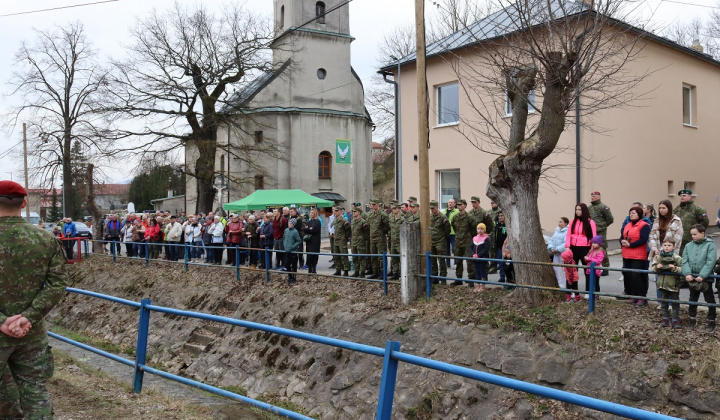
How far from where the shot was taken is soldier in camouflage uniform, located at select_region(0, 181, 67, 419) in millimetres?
4297

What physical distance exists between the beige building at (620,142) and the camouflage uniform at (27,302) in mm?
13241

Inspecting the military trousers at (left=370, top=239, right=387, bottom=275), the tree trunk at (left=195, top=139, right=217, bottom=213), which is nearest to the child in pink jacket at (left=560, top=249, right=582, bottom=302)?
the military trousers at (left=370, top=239, right=387, bottom=275)

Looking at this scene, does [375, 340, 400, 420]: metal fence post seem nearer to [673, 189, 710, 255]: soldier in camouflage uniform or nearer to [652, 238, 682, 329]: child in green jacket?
[652, 238, 682, 329]: child in green jacket

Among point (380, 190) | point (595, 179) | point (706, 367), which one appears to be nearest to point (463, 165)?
point (595, 179)

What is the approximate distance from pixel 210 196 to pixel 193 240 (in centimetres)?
1363

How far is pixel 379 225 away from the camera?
13555 millimetres

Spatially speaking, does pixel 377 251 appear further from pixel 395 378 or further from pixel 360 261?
pixel 395 378

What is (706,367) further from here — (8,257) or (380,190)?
(380,190)

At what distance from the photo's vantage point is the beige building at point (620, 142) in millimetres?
17391

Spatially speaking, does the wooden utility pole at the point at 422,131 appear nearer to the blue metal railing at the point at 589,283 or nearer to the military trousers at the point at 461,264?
the blue metal railing at the point at 589,283

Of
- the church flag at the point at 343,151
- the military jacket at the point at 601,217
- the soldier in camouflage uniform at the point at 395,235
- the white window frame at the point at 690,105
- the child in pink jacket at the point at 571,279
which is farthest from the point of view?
the church flag at the point at 343,151

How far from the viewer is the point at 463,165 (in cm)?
1969

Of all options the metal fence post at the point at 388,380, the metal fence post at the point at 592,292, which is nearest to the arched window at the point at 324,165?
the metal fence post at the point at 592,292

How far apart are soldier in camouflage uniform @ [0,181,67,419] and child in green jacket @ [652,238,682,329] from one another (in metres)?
7.38
